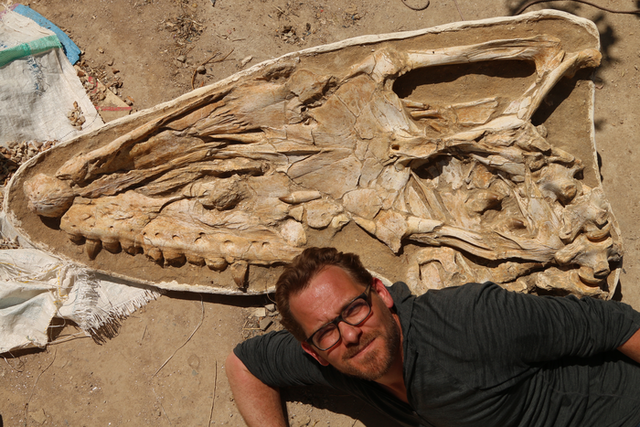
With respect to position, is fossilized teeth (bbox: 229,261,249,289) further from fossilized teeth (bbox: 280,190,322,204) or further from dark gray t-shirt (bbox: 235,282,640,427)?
dark gray t-shirt (bbox: 235,282,640,427)

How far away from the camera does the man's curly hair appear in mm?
2555

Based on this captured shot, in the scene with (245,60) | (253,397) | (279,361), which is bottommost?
(253,397)

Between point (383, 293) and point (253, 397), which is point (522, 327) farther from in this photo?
point (253, 397)

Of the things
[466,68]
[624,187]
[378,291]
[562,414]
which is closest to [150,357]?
[378,291]

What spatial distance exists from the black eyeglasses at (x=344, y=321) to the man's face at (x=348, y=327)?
0.07 feet

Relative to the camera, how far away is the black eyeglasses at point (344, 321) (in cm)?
246

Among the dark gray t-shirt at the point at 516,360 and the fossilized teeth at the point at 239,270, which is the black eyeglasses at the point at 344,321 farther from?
the fossilized teeth at the point at 239,270

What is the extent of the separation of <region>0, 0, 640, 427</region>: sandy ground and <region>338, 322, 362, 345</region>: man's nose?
1892 mm

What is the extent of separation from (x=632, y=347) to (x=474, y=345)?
0.91m

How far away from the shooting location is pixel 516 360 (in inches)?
97.7

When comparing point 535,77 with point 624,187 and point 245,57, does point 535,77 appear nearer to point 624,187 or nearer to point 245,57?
point 624,187

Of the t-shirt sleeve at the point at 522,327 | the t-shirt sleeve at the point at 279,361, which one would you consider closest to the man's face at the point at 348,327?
the t-shirt sleeve at the point at 522,327

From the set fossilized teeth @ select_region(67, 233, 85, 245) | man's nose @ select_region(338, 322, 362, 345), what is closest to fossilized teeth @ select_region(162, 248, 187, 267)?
fossilized teeth @ select_region(67, 233, 85, 245)

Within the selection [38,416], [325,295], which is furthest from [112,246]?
[325,295]
